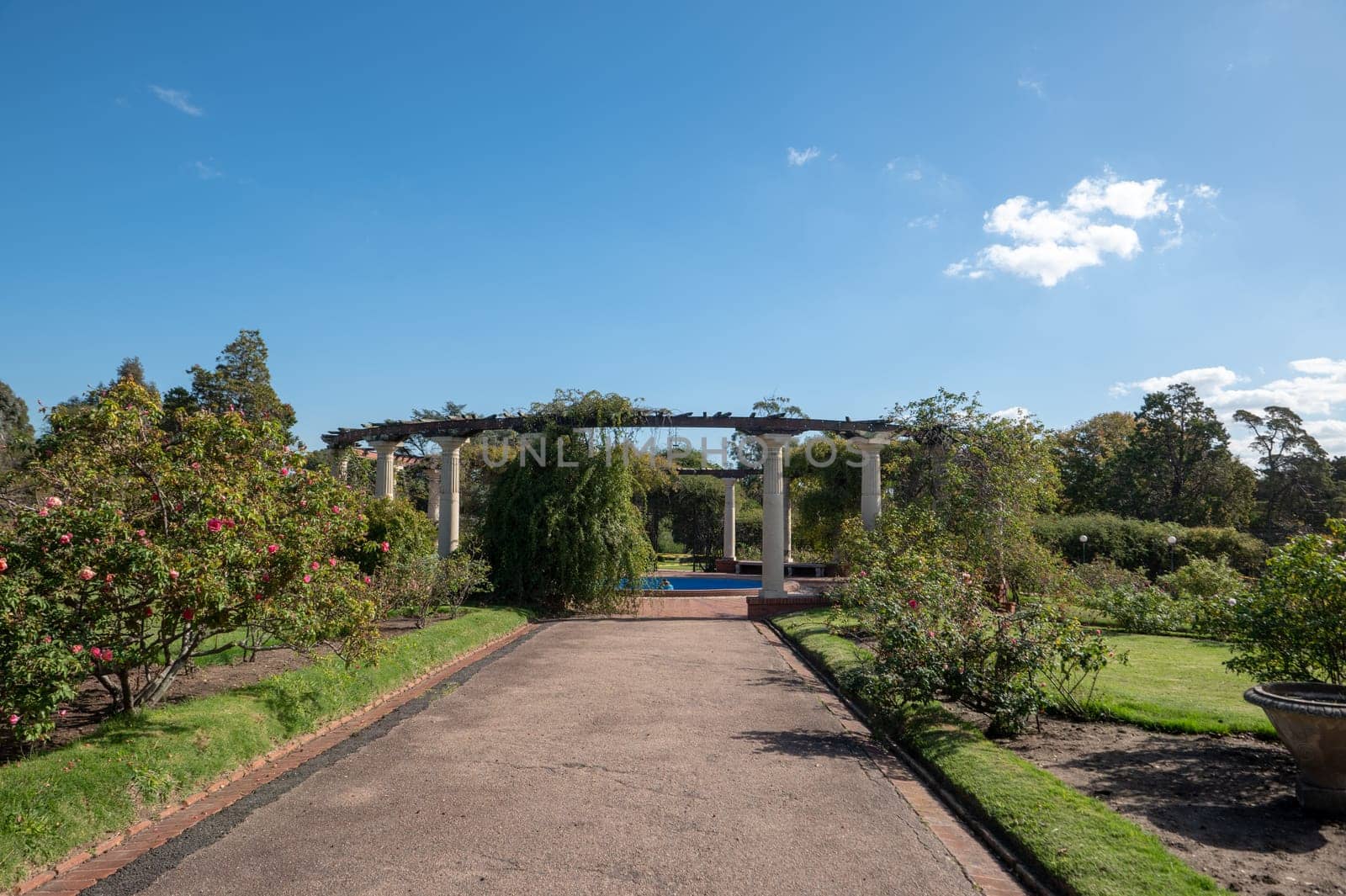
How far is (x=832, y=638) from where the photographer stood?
12172 mm

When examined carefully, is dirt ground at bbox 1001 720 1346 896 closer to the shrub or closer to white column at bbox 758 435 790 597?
the shrub

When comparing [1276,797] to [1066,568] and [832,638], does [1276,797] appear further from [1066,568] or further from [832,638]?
[1066,568]

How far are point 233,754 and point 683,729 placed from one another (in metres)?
3.79

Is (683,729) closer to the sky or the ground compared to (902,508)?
closer to the ground

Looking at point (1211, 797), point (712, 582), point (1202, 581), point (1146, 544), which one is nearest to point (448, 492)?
point (712, 582)

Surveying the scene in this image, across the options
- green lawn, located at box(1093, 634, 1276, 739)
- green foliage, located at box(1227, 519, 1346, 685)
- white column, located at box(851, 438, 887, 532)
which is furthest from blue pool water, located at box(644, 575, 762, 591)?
green foliage, located at box(1227, 519, 1346, 685)

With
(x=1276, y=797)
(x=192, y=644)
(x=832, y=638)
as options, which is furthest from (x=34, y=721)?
(x=832, y=638)

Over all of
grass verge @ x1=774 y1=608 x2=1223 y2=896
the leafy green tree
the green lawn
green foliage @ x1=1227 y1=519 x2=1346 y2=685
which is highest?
the leafy green tree

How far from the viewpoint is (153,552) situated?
4988 mm

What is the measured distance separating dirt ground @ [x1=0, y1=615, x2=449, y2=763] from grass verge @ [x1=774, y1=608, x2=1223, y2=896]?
6.52m

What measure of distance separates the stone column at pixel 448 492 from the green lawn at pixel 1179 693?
44.0 ft

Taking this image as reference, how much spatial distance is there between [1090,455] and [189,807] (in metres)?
40.8

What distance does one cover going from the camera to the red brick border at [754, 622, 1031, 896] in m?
4.13

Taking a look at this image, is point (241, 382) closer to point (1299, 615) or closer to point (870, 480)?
A: point (870, 480)
